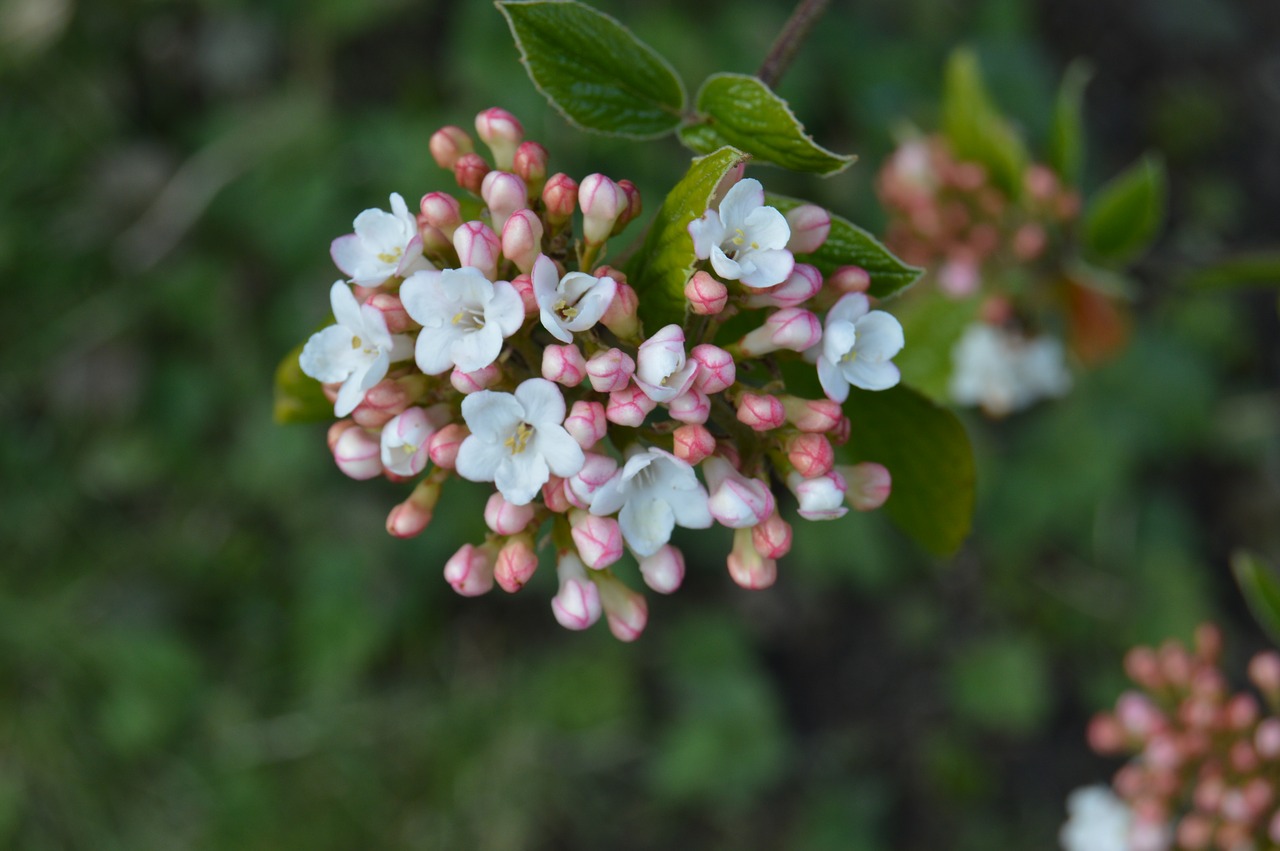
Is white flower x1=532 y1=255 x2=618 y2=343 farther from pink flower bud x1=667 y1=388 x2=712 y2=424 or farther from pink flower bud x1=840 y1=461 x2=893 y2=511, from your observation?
pink flower bud x1=840 y1=461 x2=893 y2=511

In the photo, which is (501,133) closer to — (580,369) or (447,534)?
(580,369)

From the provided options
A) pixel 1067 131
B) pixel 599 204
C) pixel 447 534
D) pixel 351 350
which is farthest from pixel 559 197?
pixel 447 534

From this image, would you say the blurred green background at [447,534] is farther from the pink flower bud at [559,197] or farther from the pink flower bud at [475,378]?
the pink flower bud at [475,378]

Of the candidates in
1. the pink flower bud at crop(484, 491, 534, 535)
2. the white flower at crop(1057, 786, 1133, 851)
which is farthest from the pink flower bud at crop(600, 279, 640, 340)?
the white flower at crop(1057, 786, 1133, 851)

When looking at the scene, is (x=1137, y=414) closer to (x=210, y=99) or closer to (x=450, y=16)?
(x=450, y=16)

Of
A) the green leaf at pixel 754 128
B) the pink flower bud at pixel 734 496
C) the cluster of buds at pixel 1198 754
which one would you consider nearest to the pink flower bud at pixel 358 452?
the pink flower bud at pixel 734 496

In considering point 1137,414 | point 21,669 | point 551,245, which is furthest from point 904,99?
point 21,669
